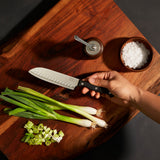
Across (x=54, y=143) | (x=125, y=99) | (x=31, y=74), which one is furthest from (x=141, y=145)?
(x=31, y=74)

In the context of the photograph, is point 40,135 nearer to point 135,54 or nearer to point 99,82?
point 99,82

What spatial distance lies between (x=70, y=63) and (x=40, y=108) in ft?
1.21

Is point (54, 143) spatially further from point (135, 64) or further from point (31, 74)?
point (135, 64)

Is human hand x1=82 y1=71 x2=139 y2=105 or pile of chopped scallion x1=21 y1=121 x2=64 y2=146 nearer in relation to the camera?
human hand x1=82 y1=71 x2=139 y2=105

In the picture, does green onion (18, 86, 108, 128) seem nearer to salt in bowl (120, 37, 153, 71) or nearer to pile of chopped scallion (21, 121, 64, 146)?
pile of chopped scallion (21, 121, 64, 146)

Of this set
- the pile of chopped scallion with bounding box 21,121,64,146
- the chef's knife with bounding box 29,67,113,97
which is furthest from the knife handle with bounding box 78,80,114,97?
the pile of chopped scallion with bounding box 21,121,64,146

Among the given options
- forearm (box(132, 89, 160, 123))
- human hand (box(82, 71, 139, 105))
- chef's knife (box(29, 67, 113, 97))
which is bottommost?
forearm (box(132, 89, 160, 123))

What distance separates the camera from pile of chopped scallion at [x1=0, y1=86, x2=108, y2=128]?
1156 mm

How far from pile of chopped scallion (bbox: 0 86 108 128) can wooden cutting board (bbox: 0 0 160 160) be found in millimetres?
51

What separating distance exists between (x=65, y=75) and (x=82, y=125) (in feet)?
1.24

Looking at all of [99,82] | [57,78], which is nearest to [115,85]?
[99,82]

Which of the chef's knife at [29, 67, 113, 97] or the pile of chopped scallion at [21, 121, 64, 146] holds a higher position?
the chef's knife at [29, 67, 113, 97]

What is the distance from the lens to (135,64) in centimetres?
119

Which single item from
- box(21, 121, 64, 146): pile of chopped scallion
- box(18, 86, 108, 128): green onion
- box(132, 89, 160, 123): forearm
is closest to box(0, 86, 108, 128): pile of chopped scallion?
box(18, 86, 108, 128): green onion
